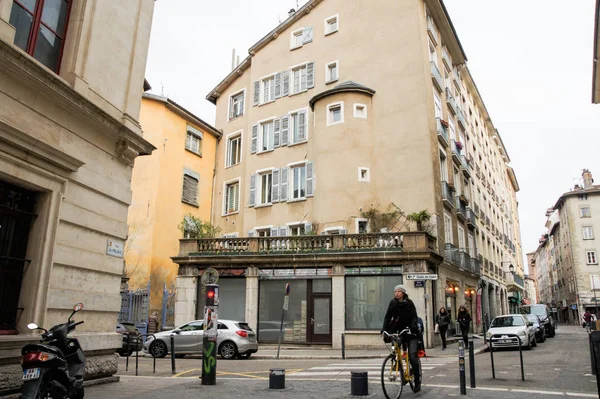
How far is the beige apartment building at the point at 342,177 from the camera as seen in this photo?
21.7 m

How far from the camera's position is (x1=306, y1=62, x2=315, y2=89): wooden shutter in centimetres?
2926

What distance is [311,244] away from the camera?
22.7m

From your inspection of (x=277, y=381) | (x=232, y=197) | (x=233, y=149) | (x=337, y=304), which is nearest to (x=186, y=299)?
(x=337, y=304)

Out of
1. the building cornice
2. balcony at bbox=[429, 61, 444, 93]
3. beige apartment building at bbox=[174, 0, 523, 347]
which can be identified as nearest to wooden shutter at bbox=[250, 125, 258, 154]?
beige apartment building at bbox=[174, 0, 523, 347]

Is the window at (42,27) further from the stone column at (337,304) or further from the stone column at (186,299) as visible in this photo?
the stone column at (186,299)

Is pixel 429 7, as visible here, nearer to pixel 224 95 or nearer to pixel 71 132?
pixel 224 95

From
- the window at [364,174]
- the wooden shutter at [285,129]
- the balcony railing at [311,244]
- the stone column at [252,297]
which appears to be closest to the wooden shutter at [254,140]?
the wooden shutter at [285,129]

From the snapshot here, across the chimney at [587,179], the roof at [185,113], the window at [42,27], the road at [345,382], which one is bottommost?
the road at [345,382]

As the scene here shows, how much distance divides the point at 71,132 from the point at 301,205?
1895 cm

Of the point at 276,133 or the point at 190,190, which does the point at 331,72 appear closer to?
the point at 276,133

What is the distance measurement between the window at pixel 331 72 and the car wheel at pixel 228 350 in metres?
17.1

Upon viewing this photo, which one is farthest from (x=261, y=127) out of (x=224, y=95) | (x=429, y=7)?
(x=429, y=7)

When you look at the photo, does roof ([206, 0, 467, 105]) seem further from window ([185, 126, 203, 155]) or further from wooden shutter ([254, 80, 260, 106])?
window ([185, 126, 203, 155])

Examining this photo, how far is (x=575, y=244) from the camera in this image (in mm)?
61781
